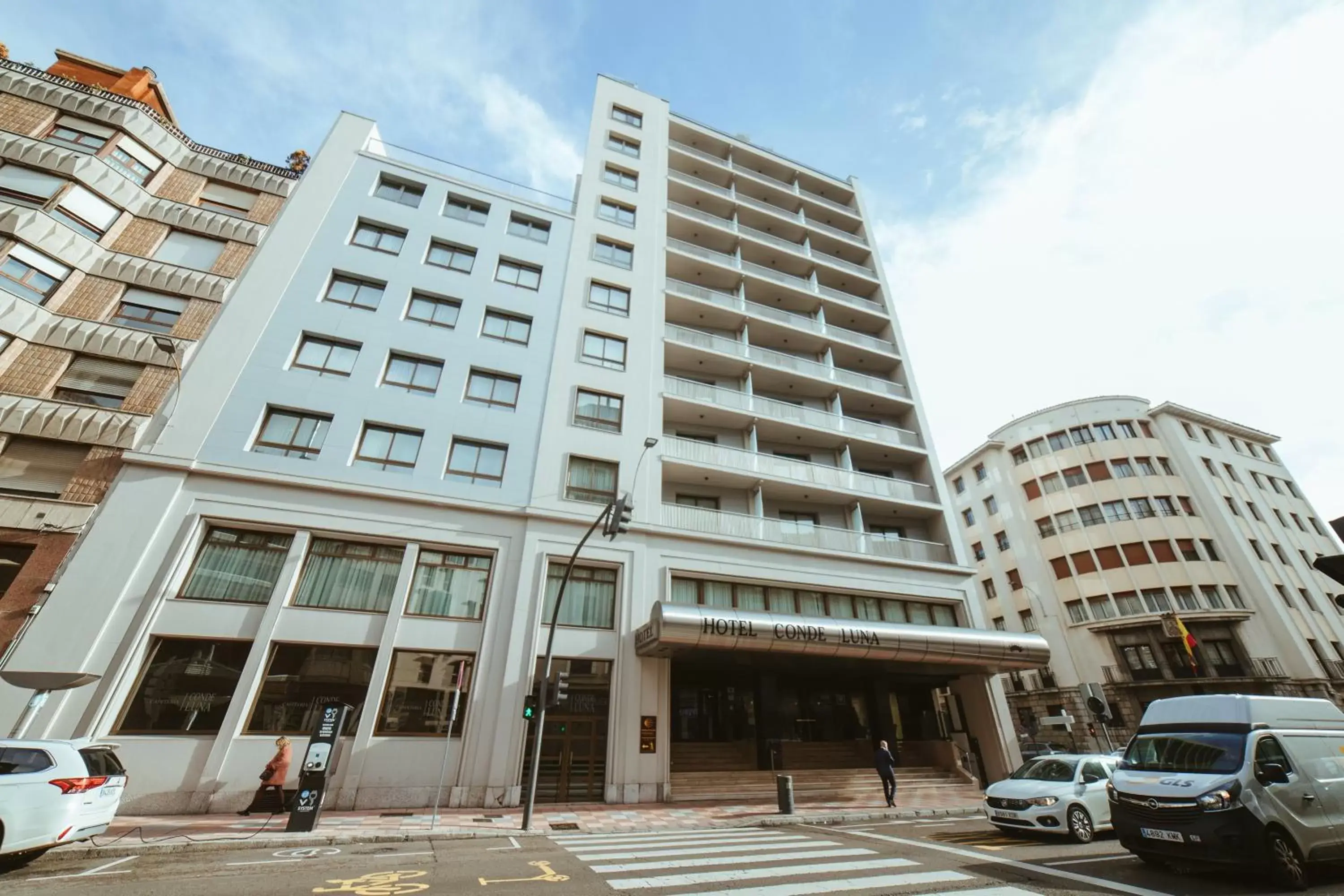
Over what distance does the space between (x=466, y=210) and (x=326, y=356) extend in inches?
371

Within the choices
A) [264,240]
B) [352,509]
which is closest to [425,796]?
[352,509]

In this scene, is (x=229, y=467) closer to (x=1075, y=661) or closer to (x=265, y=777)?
(x=265, y=777)

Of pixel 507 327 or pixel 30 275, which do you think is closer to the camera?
pixel 30 275

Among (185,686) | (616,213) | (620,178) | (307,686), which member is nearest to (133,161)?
(616,213)

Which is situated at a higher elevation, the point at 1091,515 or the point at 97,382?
the point at 1091,515

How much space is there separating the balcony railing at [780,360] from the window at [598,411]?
4453mm

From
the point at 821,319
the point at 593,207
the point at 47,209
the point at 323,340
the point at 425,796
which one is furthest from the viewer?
the point at 821,319

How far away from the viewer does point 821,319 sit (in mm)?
27562

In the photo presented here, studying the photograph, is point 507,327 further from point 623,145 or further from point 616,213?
point 623,145

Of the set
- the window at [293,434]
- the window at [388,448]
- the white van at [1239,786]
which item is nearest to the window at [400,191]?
the window at [293,434]

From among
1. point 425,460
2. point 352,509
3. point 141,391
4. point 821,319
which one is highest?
point 821,319

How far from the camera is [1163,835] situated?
7168 millimetres

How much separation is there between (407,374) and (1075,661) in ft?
139

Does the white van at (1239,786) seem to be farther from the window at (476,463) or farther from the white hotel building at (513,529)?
the window at (476,463)
